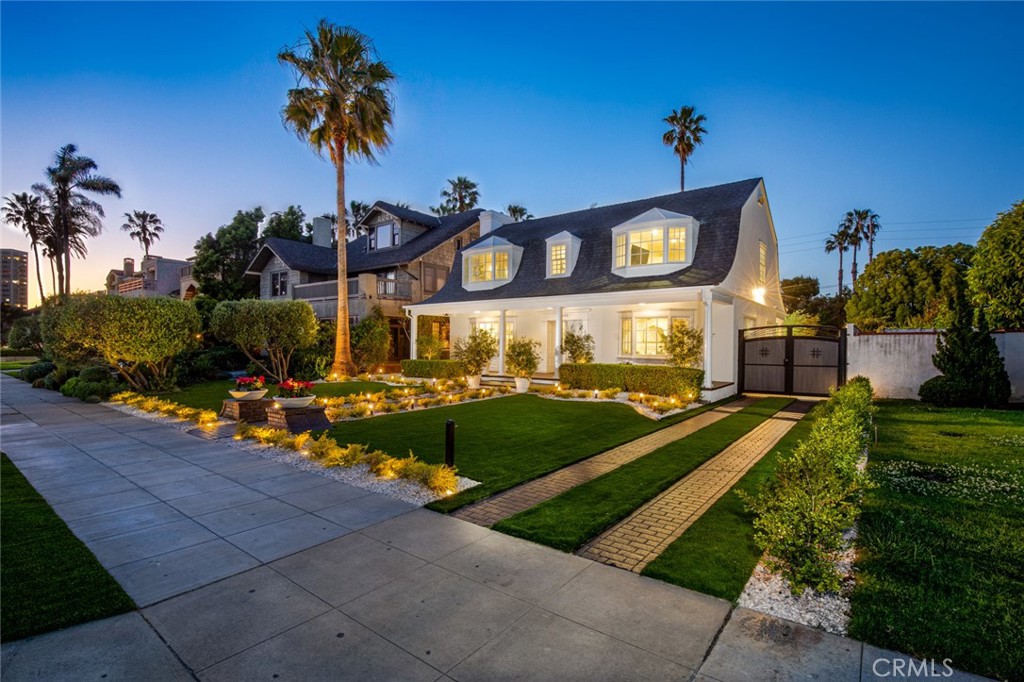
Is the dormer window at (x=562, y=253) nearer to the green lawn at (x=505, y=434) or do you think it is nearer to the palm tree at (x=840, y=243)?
the green lawn at (x=505, y=434)

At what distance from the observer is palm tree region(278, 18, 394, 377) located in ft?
58.6

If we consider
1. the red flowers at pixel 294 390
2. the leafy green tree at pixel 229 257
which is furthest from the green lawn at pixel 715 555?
the leafy green tree at pixel 229 257

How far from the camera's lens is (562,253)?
19.4 meters

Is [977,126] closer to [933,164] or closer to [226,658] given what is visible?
[933,164]

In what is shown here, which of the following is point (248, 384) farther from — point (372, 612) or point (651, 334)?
point (651, 334)

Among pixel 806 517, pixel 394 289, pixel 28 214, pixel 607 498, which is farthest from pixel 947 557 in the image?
pixel 28 214

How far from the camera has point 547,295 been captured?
1761 cm

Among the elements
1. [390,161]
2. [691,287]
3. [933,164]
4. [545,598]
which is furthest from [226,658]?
[933,164]

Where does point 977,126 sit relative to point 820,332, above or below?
above

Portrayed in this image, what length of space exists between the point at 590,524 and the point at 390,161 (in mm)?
18764

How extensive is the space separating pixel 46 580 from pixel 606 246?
58.9ft

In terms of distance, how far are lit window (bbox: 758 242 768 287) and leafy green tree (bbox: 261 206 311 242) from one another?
3080 cm

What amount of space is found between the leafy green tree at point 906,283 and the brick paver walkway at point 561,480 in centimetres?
3163

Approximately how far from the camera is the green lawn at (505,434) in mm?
7023
